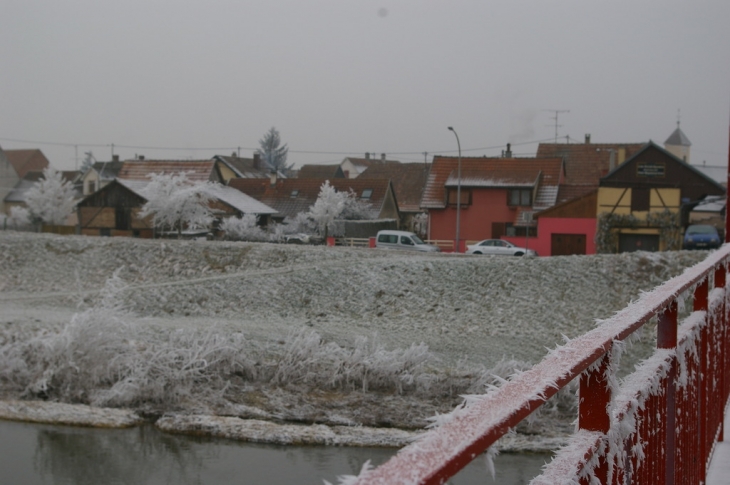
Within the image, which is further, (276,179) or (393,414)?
(276,179)

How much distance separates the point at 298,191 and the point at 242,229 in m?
7.77

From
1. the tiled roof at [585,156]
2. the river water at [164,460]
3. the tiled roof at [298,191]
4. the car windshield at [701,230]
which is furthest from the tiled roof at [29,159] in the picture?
the river water at [164,460]

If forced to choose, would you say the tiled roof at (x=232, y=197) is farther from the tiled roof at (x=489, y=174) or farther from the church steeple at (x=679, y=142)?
the church steeple at (x=679, y=142)

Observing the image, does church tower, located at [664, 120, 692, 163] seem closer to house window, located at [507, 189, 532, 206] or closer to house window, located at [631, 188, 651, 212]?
house window, located at [507, 189, 532, 206]

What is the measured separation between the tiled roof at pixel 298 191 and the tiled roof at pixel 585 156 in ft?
37.7

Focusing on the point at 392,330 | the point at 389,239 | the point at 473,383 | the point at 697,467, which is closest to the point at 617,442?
the point at 697,467

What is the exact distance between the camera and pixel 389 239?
39281 mm

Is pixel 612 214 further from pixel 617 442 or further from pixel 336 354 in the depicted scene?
pixel 617 442

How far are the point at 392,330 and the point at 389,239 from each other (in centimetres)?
1662

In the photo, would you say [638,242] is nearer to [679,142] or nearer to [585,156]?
[585,156]

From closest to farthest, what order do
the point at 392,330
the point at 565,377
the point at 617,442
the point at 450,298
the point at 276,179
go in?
1. the point at 565,377
2. the point at 617,442
3. the point at 392,330
4. the point at 450,298
5. the point at 276,179

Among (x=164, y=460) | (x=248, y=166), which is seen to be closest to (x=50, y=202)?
(x=248, y=166)

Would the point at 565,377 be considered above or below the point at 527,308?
above

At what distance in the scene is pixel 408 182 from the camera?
60.7 metres
